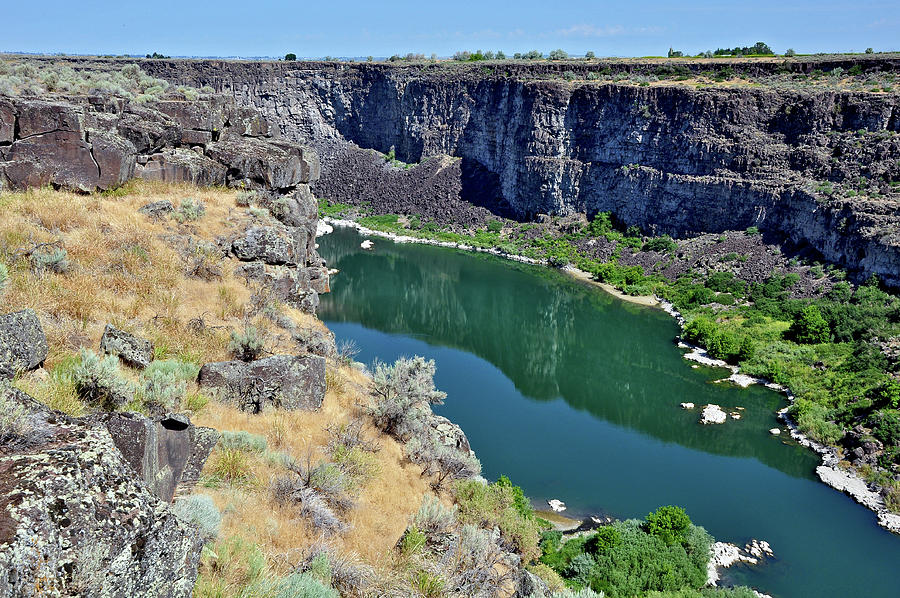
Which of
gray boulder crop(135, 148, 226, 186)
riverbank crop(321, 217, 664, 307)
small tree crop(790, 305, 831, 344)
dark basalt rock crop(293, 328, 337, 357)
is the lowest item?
riverbank crop(321, 217, 664, 307)

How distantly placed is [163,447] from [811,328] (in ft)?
126

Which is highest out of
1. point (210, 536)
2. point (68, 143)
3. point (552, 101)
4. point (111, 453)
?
point (552, 101)

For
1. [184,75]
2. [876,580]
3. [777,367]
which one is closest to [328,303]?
[777,367]

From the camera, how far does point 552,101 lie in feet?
217

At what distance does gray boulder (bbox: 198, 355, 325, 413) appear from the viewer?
1005 centimetres

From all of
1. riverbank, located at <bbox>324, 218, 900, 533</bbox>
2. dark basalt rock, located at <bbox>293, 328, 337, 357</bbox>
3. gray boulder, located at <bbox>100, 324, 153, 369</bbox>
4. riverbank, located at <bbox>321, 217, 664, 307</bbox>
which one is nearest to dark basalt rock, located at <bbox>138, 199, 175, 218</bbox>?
dark basalt rock, located at <bbox>293, 328, 337, 357</bbox>

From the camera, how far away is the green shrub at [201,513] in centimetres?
591

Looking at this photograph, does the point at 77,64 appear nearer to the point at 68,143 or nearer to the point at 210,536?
the point at 68,143

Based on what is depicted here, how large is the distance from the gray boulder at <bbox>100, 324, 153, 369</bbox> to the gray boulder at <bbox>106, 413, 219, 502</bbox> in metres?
2.24

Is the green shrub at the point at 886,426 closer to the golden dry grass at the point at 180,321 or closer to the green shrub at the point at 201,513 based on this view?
the golden dry grass at the point at 180,321

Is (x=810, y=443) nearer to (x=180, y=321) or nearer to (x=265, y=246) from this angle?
(x=265, y=246)

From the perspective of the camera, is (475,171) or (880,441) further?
(475,171)

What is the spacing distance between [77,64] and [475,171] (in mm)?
51507

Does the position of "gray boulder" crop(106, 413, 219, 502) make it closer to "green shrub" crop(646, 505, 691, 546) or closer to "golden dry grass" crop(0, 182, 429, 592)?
"golden dry grass" crop(0, 182, 429, 592)
